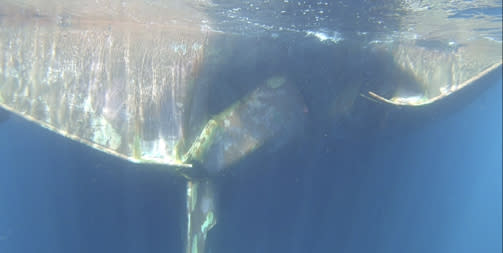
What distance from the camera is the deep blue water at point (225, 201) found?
9.37m

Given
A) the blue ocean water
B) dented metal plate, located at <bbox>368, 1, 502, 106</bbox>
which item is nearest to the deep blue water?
the blue ocean water

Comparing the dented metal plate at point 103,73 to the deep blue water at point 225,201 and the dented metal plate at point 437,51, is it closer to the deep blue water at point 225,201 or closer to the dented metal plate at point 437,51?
the deep blue water at point 225,201

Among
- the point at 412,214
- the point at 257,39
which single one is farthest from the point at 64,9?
the point at 412,214

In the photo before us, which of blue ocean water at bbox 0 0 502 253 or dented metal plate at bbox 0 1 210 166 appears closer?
dented metal plate at bbox 0 1 210 166

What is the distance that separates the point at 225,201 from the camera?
611cm

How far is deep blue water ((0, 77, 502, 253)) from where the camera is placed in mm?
9367

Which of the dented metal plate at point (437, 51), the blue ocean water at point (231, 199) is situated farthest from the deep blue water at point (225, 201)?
the dented metal plate at point (437, 51)

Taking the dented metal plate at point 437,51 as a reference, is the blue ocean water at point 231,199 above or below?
below

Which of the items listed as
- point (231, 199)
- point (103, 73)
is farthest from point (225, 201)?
point (103, 73)

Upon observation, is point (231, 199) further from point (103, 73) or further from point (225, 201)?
point (103, 73)

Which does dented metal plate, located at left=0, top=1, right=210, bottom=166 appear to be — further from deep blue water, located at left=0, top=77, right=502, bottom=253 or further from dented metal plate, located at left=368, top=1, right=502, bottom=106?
dented metal plate, located at left=368, top=1, right=502, bottom=106

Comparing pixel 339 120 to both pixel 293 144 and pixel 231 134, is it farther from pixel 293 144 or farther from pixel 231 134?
pixel 231 134

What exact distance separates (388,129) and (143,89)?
921 cm

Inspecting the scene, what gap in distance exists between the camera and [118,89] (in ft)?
19.5
